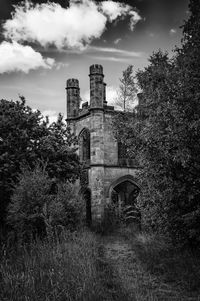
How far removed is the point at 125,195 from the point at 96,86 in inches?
337

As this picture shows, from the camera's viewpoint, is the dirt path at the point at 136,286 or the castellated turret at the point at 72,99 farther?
the castellated turret at the point at 72,99

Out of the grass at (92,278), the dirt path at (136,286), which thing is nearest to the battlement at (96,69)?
the grass at (92,278)

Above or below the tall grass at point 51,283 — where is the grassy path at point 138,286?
below

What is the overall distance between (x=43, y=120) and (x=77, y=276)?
11876 mm

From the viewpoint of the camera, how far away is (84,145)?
26.6 metres

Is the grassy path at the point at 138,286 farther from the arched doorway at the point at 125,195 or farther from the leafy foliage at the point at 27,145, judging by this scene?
the arched doorway at the point at 125,195

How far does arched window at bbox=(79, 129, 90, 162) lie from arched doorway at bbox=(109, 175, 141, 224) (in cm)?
332

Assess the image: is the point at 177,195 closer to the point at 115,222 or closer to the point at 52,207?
the point at 52,207

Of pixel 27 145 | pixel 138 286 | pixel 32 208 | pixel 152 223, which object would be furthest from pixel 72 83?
pixel 138 286

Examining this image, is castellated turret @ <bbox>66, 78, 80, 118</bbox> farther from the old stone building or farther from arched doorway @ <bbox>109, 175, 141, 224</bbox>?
arched doorway @ <bbox>109, 175, 141, 224</bbox>

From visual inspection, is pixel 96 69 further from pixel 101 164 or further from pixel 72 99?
pixel 101 164

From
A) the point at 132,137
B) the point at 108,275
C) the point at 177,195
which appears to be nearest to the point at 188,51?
the point at 132,137

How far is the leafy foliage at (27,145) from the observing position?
14.7m

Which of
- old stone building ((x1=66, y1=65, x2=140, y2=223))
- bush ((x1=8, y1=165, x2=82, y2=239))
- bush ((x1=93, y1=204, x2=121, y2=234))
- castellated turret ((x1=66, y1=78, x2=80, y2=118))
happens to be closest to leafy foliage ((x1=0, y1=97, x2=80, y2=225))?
bush ((x1=8, y1=165, x2=82, y2=239))
